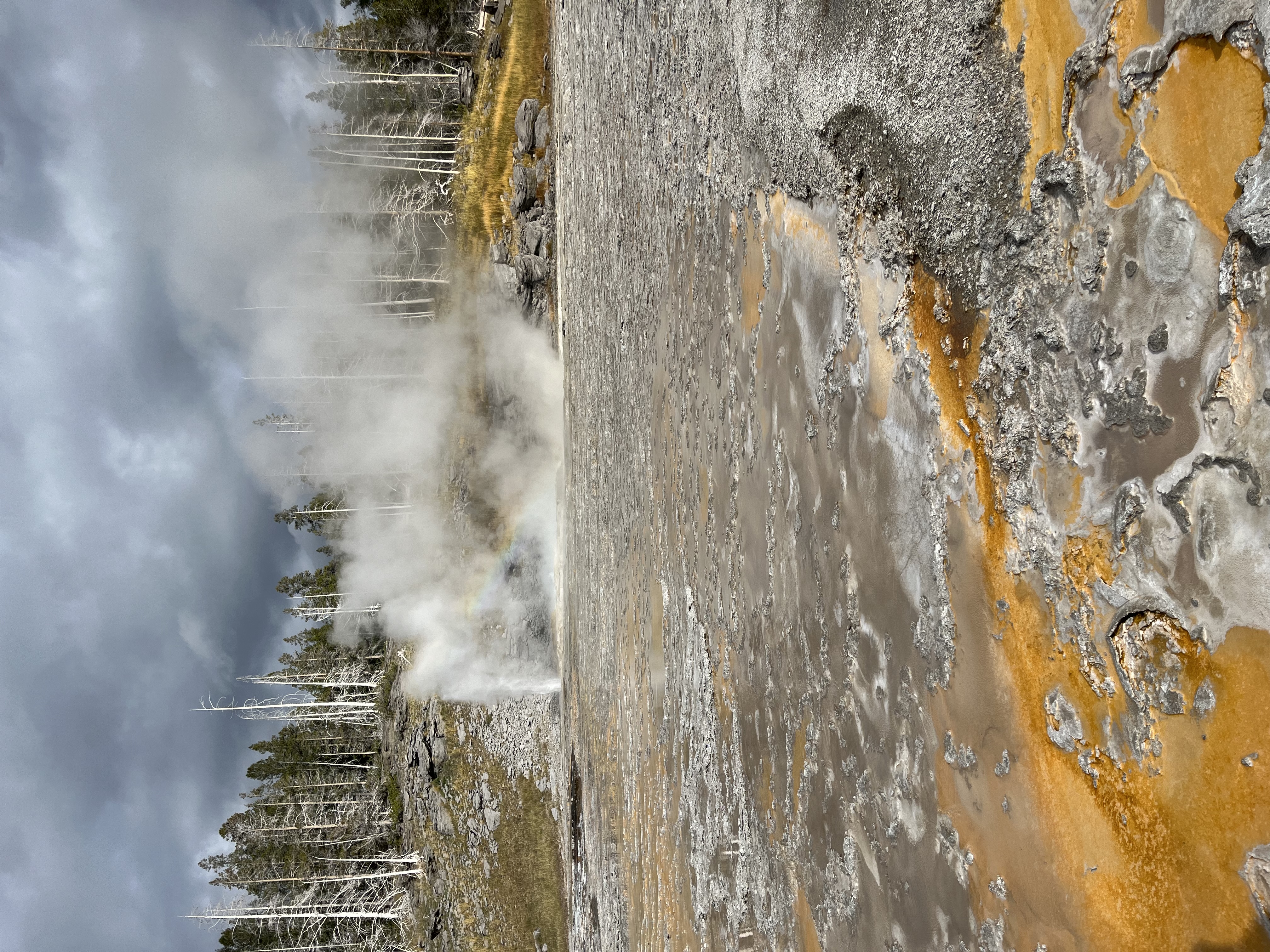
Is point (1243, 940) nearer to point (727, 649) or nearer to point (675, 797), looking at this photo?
point (727, 649)

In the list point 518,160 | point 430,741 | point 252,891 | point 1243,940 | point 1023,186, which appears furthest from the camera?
point 252,891

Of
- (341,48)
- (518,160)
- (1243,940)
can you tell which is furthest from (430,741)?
(341,48)

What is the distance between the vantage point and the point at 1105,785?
1260 millimetres

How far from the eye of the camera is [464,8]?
18406mm

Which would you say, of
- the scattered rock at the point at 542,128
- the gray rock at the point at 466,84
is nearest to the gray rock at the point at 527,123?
the scattered rock at the point at 542,128

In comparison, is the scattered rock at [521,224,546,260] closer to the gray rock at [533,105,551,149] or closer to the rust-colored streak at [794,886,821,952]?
the gray rock at [533,105,551,149]

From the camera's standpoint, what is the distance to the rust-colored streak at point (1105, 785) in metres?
1.01

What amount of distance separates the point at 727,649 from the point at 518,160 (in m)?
11.9

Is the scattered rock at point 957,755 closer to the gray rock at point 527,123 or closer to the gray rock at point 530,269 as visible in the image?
the gray rock at point 530,269

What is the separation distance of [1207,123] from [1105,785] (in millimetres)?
1062

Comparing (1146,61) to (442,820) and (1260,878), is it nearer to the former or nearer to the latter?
(1260,878)

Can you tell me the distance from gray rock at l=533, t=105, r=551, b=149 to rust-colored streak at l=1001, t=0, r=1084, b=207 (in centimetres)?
1188

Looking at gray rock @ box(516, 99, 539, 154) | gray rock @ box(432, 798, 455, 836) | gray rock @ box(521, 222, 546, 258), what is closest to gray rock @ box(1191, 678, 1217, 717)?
gray rock @ box(521, 222, 546, 258)

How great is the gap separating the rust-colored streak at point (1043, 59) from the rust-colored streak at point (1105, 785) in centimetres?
39
